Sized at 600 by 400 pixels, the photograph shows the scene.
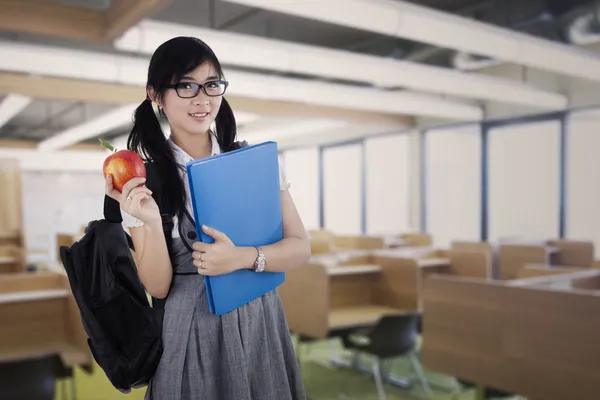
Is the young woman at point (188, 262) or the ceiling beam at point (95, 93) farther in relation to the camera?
the ceiling beam at point (95, 93)

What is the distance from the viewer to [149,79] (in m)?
0.99

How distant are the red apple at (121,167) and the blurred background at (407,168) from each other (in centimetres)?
16

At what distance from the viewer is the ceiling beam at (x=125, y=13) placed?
318 centimetres

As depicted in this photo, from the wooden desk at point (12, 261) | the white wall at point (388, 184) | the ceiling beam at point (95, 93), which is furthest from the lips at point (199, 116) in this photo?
the white wall at point (388, 184)

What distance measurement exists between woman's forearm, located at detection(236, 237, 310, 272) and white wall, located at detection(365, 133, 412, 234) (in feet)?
25.7

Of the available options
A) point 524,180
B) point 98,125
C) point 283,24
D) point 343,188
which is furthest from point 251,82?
point 343,188

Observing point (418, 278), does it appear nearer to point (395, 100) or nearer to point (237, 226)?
point (395, 100)

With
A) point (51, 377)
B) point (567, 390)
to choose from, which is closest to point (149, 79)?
point (567, 390)

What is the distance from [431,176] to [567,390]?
620 centimetres

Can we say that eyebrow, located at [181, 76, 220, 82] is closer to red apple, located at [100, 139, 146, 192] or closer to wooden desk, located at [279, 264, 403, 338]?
red apple, located at [100, 139, 146, 192]

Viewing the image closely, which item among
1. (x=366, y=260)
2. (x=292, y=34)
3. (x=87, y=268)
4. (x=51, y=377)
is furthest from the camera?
(x=292, y=34)

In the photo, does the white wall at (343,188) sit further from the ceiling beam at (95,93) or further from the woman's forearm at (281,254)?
the woman's forearm at (281,254)

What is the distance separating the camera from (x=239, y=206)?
951 millimetres

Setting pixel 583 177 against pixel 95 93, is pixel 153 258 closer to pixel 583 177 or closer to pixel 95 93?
pixel 95 93
